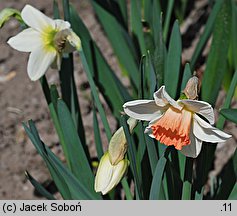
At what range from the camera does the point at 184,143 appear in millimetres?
1262

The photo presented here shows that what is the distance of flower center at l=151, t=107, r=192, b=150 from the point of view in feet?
4.10

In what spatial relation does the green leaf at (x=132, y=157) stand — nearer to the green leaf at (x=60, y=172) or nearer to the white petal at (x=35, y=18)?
the green leaf at (x=60, y=172)

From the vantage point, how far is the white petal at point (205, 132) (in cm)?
127

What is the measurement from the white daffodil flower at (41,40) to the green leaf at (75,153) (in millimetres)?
151

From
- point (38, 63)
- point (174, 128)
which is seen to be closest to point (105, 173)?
point (174, 128)

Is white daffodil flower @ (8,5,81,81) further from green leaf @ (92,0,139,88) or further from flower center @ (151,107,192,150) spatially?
green leaf @ (92,0,139,88)

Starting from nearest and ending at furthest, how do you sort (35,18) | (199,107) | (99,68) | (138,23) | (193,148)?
(199,107)
(193,148)
(35,18)
(99,68)
(138,23)

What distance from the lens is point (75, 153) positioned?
1.61 meters

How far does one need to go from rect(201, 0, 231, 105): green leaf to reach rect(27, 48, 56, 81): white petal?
53 cm

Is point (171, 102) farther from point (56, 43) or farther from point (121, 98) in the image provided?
point (121, 98)

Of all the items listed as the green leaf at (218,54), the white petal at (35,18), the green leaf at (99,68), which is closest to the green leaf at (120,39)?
the green leaf at (99,68)

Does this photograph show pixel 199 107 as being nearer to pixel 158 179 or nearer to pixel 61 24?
pixel 158 179

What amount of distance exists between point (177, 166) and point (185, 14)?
137 cm

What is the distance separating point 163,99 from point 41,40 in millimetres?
401
